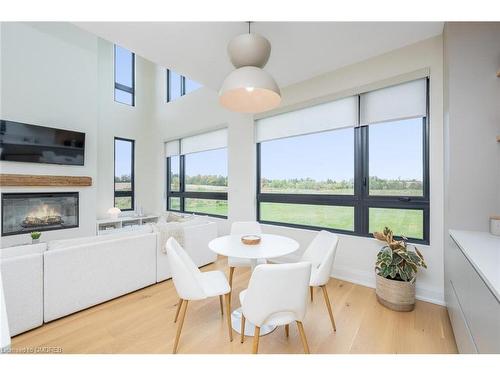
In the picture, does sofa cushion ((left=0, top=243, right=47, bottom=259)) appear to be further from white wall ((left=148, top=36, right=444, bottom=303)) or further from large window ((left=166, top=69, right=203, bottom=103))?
large window ((left=166, top=69, right=203, bottom=103))

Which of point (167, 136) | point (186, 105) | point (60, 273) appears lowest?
point (60, 273)

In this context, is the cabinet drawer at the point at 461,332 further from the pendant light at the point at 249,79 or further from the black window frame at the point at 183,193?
the black window frame at the point at 183,193

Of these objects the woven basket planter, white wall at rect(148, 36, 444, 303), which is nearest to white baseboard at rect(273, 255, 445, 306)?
white wall at rect(148, 36, 444, 303)

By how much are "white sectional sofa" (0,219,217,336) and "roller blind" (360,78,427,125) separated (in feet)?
9.53

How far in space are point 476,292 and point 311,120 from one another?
8.24 feet

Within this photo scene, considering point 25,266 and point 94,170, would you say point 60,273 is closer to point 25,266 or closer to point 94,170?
point 25,266

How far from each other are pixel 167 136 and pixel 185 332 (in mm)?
4576

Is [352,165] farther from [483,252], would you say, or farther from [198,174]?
[198,174]

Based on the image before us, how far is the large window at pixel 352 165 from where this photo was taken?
7.82 feet

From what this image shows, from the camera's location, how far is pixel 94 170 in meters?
4.38

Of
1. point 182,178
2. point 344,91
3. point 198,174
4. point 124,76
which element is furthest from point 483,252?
point 124,76

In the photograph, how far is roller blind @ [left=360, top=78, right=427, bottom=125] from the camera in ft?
7.57

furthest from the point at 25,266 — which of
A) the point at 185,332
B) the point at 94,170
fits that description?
the point at 94,170
